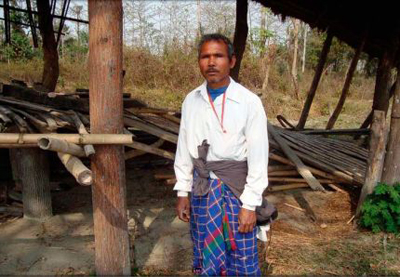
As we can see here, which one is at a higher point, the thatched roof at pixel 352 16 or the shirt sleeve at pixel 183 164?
the thatched roof at pixel 352 16

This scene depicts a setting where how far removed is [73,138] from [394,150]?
10.2 feet

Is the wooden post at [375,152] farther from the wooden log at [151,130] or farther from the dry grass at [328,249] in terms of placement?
the wooden log at [151,130]

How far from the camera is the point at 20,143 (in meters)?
1.83

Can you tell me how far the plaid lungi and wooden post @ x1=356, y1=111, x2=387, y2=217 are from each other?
210 centimetres

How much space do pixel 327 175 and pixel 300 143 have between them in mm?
759

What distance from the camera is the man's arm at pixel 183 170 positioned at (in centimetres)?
199

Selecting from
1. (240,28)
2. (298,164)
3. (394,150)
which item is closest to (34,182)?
(298,164)

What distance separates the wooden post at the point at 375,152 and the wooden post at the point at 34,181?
10.8 ft

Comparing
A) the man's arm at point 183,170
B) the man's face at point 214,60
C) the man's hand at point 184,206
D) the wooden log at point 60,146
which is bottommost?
the man's hand at point 184,206

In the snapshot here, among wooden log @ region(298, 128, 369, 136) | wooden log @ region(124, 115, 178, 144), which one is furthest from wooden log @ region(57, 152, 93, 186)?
wooden log @ region(298, 128, 369, 136)

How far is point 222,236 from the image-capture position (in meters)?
1.90

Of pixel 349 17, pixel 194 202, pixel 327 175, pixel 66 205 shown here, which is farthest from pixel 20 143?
pixel 349 17

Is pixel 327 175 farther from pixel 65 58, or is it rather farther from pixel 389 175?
pixel 65 58

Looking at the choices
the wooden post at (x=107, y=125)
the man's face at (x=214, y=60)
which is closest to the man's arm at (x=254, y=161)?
→ the man's face at (x=214, y=60)
